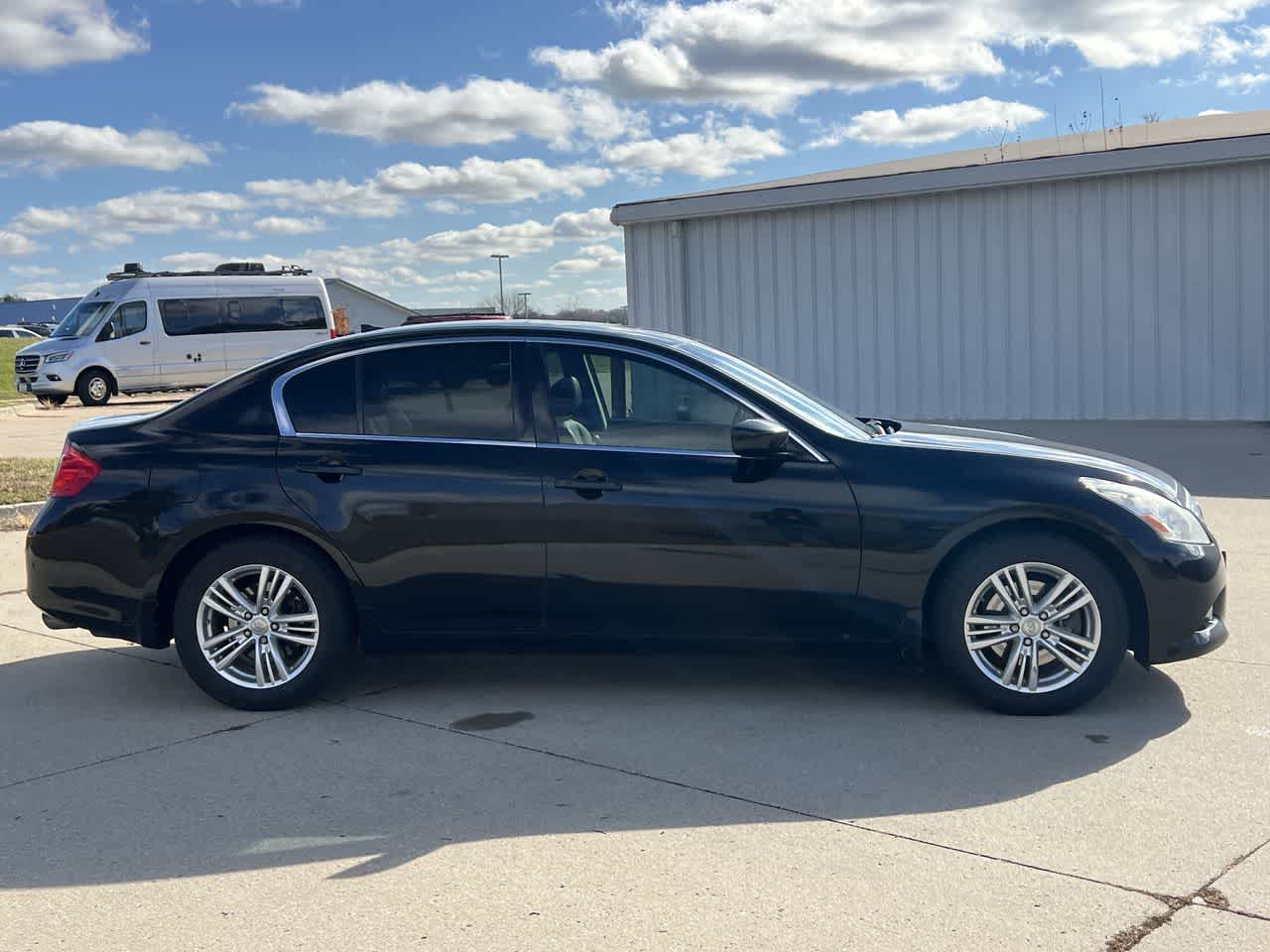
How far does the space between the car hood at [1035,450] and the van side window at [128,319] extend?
23.7 metres

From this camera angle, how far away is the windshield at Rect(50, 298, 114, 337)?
26.7m

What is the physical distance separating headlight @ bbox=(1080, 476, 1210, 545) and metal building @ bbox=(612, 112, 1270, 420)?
11.8 m

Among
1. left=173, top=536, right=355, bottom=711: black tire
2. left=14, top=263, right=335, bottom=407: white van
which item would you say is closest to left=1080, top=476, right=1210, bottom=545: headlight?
left=173, top=536, right=355, bottom=711: black tire

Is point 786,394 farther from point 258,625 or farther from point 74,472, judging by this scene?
point 74,472

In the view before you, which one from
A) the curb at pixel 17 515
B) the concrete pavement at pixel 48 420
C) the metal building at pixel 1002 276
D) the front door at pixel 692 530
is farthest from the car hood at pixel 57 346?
the front door at pixel 692 530

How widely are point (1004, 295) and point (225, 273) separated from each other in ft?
56.5

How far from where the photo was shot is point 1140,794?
433cm

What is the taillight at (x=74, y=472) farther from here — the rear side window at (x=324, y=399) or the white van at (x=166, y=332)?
the white van at (x=166, y=332)

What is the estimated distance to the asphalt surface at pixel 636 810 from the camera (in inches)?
137

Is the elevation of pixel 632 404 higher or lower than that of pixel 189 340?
lower

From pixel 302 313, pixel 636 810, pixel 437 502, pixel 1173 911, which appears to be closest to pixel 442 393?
pixel 437 502

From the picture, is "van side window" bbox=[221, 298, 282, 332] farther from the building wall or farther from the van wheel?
the building wall

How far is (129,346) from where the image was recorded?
87.5 feet

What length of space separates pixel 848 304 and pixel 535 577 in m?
14.2
